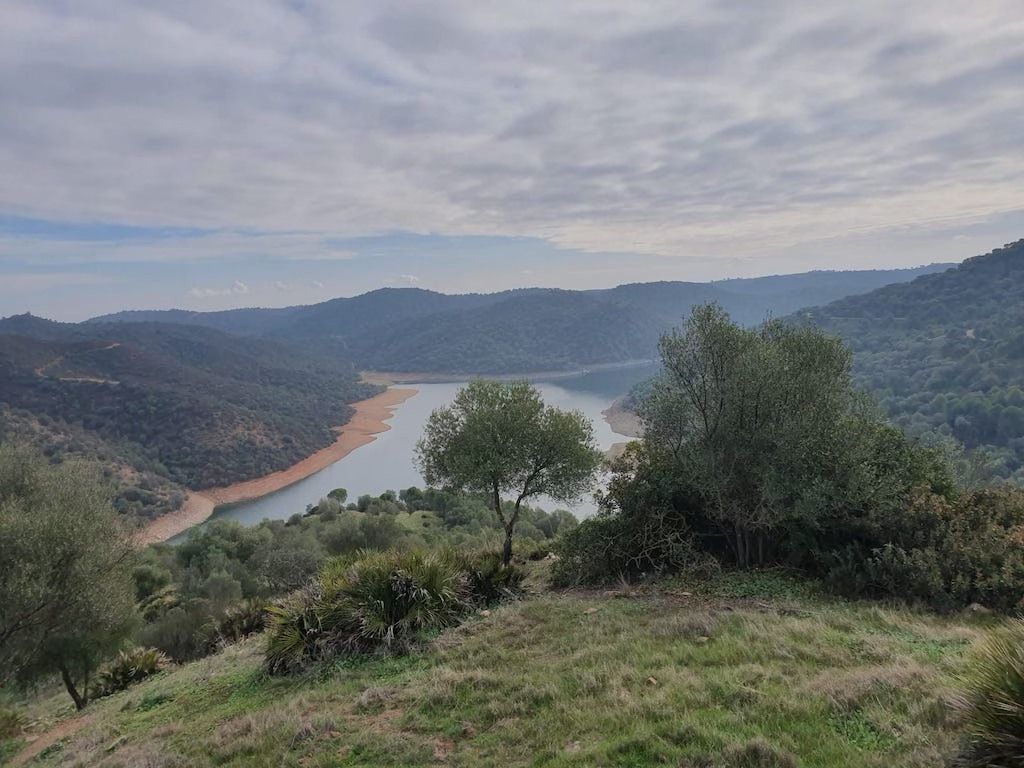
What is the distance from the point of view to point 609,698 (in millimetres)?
5562

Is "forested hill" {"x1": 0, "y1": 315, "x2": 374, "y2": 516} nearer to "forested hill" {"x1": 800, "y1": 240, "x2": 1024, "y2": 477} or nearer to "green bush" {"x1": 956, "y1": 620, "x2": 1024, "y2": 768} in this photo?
"green bush" {"x1": 956, "y1": 620, "x2": 1024, "y2": 768}

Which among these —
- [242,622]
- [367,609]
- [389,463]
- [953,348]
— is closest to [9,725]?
[242,622]

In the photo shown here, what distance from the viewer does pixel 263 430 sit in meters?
90.0

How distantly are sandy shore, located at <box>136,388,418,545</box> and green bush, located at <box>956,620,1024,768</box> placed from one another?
44551 mm

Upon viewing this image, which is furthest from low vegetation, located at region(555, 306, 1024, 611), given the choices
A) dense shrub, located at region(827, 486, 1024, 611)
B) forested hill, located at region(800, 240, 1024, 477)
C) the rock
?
forested hill, located at region(800, 240, 1024, 477)

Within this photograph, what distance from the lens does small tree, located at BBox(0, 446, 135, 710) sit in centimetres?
1055

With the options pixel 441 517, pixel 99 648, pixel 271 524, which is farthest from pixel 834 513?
pixel 271 524

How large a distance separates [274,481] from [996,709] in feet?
273

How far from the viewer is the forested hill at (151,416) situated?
6975cm

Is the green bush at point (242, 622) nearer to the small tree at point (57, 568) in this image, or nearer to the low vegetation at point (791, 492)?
the small tree at point (57, 568)

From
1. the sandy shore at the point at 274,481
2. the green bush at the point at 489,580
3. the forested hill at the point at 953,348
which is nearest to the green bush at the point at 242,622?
the green bush at the point at 489,580

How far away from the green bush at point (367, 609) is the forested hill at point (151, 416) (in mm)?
54258

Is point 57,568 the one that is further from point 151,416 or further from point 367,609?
point 151,416

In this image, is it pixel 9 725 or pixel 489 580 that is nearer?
pixel 9 725
